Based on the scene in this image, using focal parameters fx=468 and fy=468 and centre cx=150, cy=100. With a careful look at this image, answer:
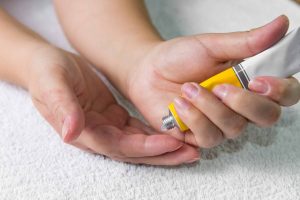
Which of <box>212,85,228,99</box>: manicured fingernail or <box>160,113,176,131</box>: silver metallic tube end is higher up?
<box>212,85,228,99</box>: manicured fingernail

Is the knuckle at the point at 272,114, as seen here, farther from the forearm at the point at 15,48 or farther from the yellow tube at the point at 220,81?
the forearm at the point at 15,48

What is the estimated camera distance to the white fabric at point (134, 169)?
0.48 m

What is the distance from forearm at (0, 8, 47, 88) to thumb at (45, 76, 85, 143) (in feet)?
0.30

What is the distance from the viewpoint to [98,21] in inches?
25.0

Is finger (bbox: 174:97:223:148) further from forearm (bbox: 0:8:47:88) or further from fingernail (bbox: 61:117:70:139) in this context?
forearm (bbox: 0:8:47:88)

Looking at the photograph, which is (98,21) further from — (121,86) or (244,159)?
(244,159)

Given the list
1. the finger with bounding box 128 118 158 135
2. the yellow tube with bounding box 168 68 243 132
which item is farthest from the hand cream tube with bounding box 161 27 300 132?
the finger with bounding box 128 118 158 135

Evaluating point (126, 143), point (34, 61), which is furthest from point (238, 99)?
point (34, 61)

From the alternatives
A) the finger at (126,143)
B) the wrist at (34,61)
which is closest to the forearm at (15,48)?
the wrist at (34,61)

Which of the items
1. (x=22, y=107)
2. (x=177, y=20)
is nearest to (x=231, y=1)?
(x=177, y=20)

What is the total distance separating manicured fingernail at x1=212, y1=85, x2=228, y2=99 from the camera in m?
0.43

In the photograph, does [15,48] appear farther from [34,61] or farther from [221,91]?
[221,91]

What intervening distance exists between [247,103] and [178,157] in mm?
99

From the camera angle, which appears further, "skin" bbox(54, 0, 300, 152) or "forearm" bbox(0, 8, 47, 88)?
"forearm" bbox(0, 8, 47, 88)
